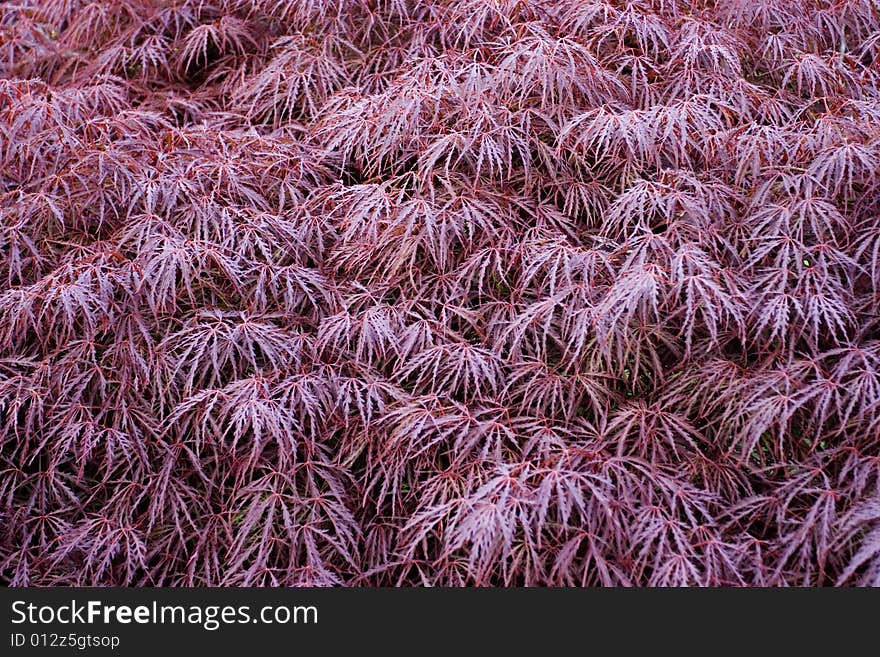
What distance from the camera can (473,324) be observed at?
2.10 metres

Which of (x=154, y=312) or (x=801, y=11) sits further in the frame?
(x=801, y=11)

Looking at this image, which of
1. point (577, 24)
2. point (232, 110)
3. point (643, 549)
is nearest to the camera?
point (643, 549)

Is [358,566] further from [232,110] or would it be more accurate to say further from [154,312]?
[232,110]

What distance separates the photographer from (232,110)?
2.70m

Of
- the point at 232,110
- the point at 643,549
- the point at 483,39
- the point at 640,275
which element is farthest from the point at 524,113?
the point at 643,549

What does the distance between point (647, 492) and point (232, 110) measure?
1741mm

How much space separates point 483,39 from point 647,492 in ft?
4.73

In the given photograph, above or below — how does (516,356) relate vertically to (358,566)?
above

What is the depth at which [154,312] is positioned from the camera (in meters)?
2.14

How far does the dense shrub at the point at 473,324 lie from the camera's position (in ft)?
6.21

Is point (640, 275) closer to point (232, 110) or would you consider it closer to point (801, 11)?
point (801, 11)

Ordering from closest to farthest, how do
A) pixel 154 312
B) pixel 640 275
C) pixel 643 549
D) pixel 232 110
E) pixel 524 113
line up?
pixel 643 549, pixel 640 275, pixel 154 312, pixel 524 113, pixel 232 110

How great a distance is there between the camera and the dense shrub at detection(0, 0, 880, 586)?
189 cm

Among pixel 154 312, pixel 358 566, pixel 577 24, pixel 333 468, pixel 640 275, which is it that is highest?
pixel 577 24
